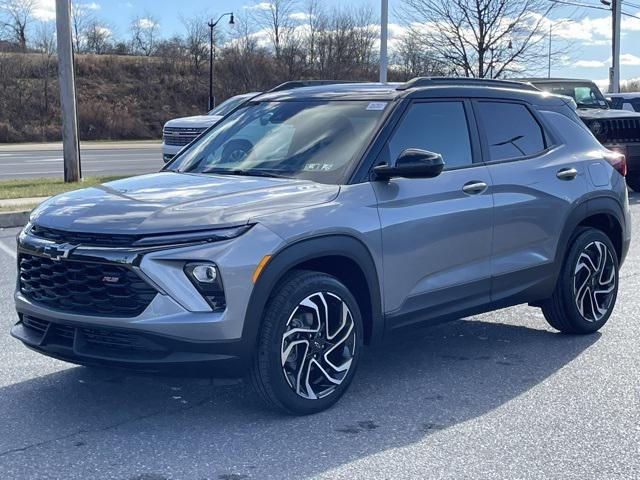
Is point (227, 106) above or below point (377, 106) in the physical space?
above

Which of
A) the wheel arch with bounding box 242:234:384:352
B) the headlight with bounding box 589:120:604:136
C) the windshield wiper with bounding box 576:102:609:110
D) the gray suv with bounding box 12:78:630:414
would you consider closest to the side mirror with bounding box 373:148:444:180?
the gray suv with bounding box 12:78:630:414

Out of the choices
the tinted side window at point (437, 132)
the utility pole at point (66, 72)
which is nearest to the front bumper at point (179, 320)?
the tinted side window at point (437, 132)

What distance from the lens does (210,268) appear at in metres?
4.22

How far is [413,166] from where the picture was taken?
16.1 feet

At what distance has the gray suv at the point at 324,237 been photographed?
427 centimetres

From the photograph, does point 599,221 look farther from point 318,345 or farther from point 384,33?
point 384,33

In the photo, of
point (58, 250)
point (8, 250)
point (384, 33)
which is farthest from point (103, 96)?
point (58, 250)

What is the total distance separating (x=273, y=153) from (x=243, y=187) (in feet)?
2.05

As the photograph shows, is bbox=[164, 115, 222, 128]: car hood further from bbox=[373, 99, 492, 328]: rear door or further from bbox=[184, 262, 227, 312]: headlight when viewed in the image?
bbox=[184, 262, 227, 312]: headlight

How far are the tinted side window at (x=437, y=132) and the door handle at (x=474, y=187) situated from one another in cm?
15

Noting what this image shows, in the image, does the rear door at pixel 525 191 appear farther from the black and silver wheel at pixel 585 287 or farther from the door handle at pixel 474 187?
the black and silver wheel at pixel 585 287

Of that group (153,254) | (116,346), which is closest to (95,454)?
Result: (116,346)

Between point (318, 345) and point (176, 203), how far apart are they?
1061 mm

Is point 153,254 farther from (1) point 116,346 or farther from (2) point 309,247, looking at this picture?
(2) point 309,247
